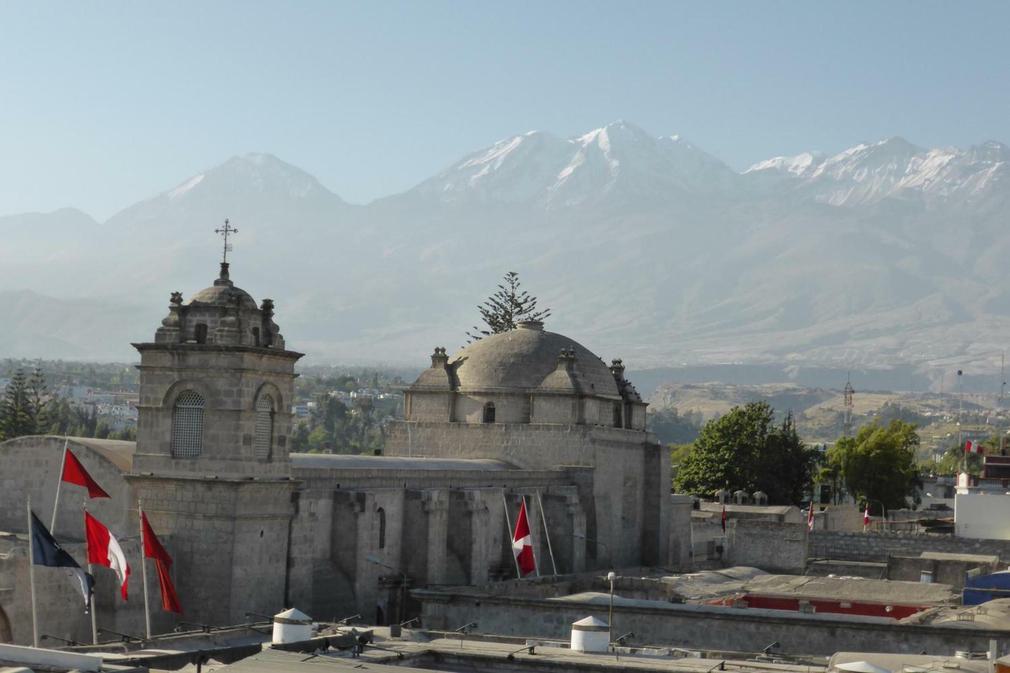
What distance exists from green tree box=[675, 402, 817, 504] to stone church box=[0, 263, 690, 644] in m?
25.6

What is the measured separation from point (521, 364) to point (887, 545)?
15.7 meters

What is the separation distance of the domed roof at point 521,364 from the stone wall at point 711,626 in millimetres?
18949

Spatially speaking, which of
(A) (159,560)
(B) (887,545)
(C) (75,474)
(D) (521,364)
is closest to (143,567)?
(A) (159,560)

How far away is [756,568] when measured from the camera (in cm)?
5631

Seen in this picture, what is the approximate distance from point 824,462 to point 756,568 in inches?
2091

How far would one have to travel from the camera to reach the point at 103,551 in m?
34.5

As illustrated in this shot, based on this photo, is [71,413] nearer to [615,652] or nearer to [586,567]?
[586,567]

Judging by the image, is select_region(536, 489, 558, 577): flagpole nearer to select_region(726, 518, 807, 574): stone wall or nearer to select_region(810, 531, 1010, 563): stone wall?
select_region(726, 518, 807, 574): stone wall

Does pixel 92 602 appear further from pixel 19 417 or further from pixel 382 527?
pixel 19 417

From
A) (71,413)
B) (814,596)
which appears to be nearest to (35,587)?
(814,596)

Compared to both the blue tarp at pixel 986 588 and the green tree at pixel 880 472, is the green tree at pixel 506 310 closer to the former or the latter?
the green tree at pixel 880 472

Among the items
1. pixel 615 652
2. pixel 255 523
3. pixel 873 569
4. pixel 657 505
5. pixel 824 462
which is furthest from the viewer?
pixel 824 462

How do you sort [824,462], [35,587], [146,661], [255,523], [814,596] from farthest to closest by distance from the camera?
1. [824,462]
2. [814,596]
3. [255,523]
4. [35,587]
5. [146,661]

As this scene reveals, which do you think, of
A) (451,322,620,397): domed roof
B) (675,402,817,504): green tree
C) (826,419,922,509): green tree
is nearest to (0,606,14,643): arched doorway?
(451,322,620,397): domed roof
